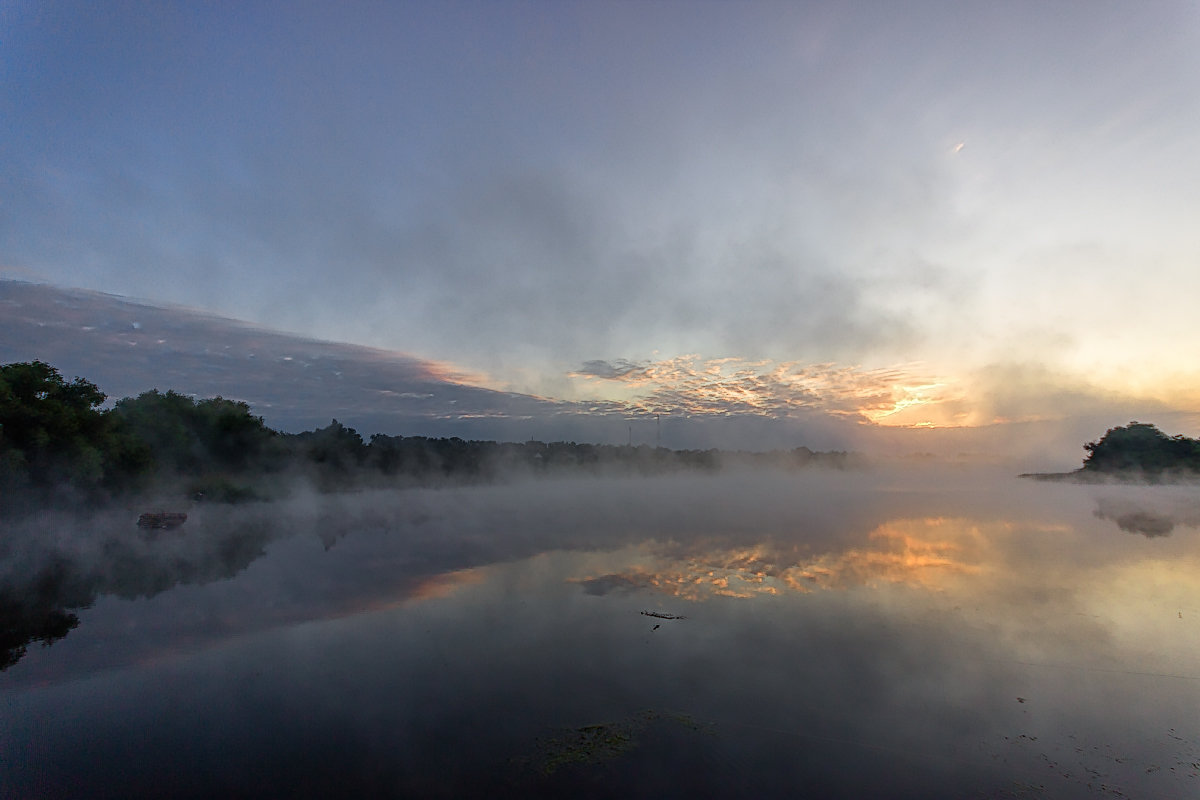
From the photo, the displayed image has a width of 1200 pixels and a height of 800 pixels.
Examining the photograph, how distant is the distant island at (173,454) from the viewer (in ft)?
76.0

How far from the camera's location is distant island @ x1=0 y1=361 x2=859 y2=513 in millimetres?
23172

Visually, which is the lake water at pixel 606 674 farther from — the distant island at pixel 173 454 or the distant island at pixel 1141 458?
the distant island at pixel 1141 458

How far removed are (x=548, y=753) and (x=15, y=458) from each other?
91.1 feet

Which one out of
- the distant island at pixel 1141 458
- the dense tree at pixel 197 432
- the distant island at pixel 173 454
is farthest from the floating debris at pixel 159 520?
the distant island at pixel 1141 458

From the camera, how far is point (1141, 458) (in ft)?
202

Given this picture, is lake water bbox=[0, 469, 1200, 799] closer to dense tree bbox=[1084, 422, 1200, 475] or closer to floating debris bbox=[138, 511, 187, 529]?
floating debris bbox=[138, 511, 187, 529]

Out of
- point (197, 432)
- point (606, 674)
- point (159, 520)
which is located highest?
point (197, 432)

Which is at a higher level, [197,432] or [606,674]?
[197,432]

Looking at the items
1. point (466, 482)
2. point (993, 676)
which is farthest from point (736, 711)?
point (466, 482)

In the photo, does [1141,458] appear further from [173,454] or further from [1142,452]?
[173,454]

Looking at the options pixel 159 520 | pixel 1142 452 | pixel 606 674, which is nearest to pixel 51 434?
pixel 159 520

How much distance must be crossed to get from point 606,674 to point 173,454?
44.1 metres

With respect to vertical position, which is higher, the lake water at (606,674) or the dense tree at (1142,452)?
the dense tree at (1142,452)

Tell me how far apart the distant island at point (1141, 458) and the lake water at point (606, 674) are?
180 ft
